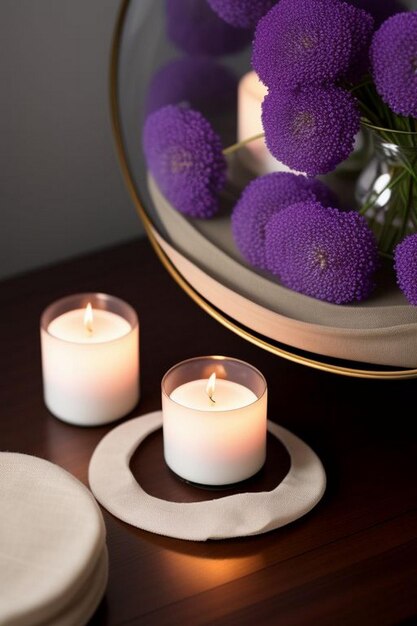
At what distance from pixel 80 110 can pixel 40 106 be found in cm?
4

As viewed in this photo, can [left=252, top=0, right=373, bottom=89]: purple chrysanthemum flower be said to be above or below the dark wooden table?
above

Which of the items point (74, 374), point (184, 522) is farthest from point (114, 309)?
point (184, 522)

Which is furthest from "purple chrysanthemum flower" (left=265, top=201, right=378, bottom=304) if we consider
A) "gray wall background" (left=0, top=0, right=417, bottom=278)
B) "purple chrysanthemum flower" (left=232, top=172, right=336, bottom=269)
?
"gray wall background" (left=0, top=0, right=417, bottom=278)

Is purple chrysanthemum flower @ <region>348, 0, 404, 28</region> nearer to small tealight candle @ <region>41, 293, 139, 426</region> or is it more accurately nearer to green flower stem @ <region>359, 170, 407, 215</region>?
green flower stem @ <region>359, 170, 407, 215</region>

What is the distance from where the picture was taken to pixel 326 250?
63 cm

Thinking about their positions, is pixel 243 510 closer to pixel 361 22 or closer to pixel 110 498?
pixel 110 498

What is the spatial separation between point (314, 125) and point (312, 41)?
0.05 metres

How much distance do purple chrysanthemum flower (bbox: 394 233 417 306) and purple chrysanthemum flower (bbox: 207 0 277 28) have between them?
18cm

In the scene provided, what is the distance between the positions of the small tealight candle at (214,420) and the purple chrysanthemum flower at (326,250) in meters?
0.07

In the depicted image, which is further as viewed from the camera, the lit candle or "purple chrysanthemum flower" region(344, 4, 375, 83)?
the lit candle

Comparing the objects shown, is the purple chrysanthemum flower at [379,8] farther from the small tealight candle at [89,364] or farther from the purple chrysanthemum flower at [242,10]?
the small tealight candle at [89,364]

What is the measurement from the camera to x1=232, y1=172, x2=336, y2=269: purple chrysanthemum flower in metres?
0.68

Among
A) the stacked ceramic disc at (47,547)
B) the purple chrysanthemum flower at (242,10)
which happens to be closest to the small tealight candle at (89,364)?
the stacked ceramic disc at (47,547)

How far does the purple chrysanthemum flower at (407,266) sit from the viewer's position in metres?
0.61
